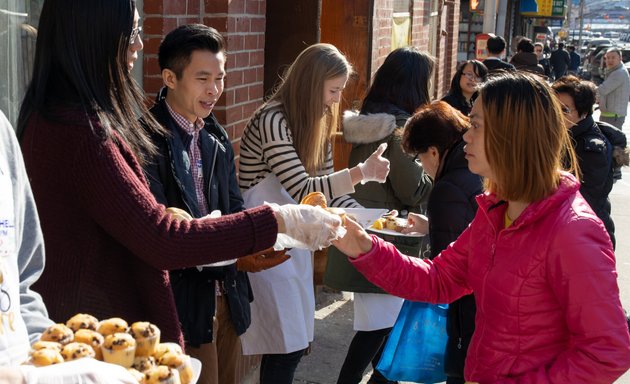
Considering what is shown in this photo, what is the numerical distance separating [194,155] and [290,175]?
882 mm

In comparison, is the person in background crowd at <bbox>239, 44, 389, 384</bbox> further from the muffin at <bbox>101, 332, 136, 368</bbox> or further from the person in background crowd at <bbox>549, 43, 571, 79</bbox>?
the person in background crowd at <bbox>549, 43, 571, 79</bbox>

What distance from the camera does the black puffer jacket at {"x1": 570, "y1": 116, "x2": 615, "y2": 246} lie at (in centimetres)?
571

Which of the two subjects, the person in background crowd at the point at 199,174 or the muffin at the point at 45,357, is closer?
the muffin at the point at 45,357

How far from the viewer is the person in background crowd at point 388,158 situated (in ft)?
16.8

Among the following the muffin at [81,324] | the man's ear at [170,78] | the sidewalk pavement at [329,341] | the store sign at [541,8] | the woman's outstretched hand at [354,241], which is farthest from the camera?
the store sign at [541,8]

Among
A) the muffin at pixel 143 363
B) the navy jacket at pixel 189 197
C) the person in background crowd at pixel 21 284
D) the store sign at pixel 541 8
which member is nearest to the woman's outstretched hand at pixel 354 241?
the navy jacket at pixel 189 197

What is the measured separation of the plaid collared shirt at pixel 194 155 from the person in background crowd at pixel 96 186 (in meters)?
0.73

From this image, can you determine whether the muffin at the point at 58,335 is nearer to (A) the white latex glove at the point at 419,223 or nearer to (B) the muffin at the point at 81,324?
(B) the muffin at the point at 81,324

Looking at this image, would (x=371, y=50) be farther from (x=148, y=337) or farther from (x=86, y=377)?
(x=86, y=377)

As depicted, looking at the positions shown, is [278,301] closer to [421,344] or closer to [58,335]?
[421,344]

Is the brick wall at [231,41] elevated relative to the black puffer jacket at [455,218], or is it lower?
elevated

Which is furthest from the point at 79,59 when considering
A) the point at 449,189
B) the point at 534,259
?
the point at 449,189

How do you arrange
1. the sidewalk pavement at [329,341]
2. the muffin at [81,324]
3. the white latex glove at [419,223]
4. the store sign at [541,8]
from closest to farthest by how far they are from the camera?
the muffin at [81,324] < the white latex glove at [419,223] < the sidewalk pavement at [329,341] < the store sign at [541,8]

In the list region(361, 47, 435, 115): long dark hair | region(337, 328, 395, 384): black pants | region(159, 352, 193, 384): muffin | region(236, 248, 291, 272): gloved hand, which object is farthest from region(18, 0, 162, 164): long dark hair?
region(361, 47, 435, 115): long dark hair
